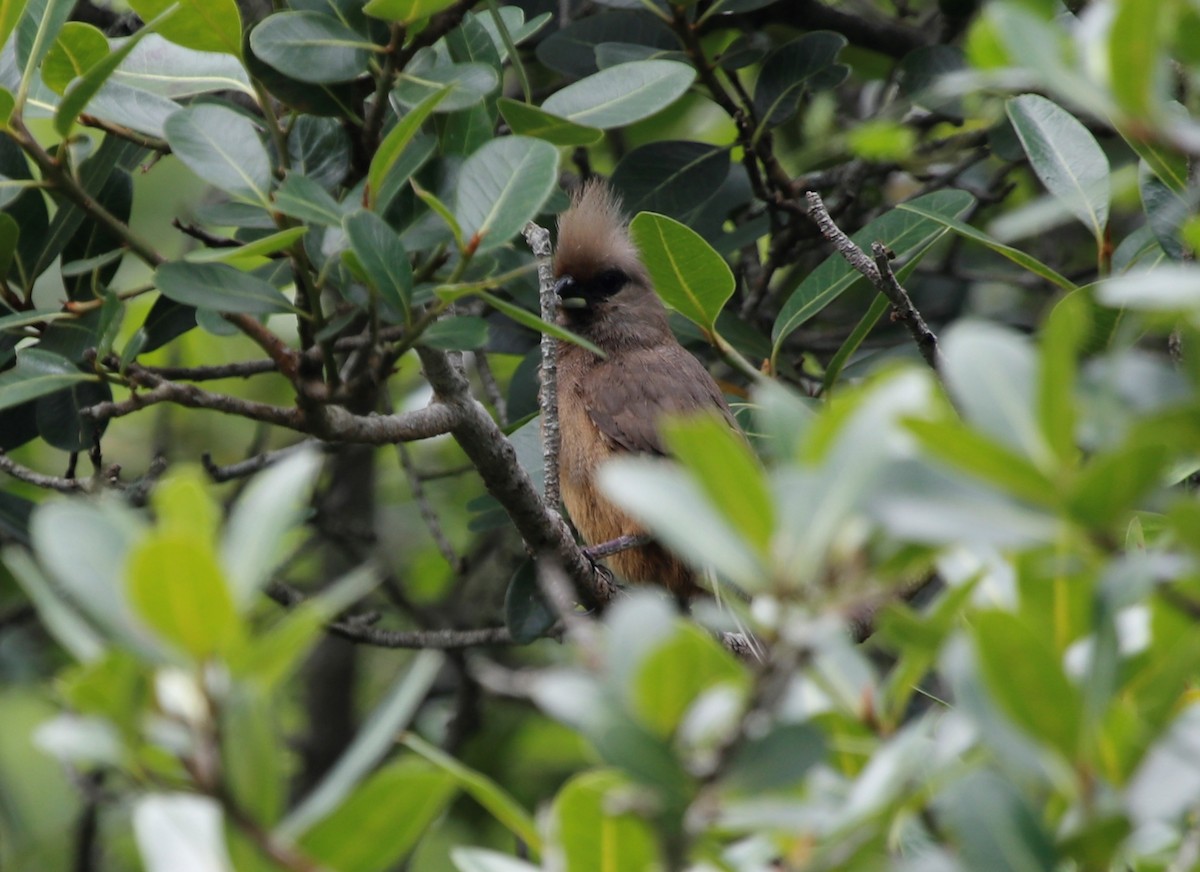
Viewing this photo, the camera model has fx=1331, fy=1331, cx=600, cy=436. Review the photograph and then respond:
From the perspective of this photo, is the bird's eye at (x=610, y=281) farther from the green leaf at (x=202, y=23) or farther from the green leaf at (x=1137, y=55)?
the green leaf at (x=1137, y=55)

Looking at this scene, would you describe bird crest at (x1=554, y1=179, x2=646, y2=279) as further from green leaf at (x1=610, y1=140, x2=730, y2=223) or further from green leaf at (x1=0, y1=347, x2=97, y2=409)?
green leaf at (x1=0, y1=347, x2=97, y2=409)

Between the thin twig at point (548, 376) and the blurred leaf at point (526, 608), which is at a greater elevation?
the thin twig at point (548, 376)

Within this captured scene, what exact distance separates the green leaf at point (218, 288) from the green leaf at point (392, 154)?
289 mm

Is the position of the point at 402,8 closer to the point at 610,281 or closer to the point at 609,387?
the point at 609,387

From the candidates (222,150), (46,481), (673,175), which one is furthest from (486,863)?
(673,175)

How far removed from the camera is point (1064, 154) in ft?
10.2

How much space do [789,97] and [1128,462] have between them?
336 centimetres

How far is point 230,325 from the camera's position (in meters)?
3.10

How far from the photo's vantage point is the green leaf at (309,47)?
2709 millimetres

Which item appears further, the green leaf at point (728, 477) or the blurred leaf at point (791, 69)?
the blurred leaf at point (791, 69)

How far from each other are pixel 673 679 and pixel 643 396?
383cm

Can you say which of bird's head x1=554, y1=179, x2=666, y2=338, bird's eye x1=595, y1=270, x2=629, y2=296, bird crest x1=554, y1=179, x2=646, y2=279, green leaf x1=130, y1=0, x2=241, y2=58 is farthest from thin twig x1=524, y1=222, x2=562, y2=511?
bird's eye x1=595, y1=270, x2=629, y2=296

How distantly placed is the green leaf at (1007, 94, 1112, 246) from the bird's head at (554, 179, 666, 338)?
221 cm

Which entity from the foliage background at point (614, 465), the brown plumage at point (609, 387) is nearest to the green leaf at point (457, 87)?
the foliage background at point (614, 465)
